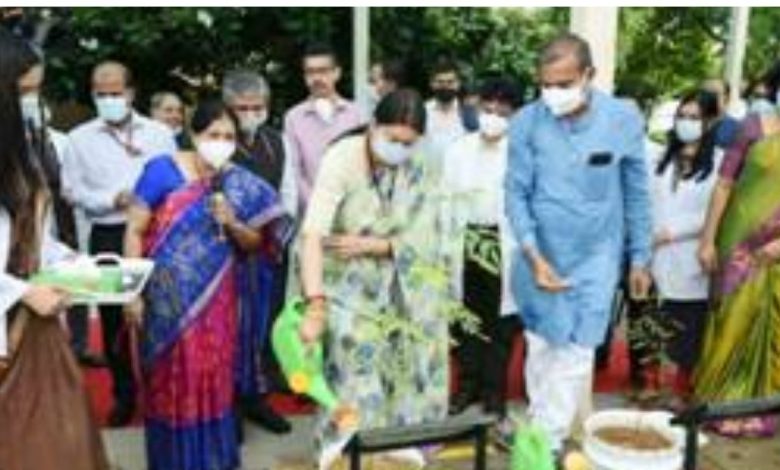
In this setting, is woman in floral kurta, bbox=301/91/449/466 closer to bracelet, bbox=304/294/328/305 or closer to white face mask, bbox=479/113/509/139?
bracelet, bbox=304/294/328/305

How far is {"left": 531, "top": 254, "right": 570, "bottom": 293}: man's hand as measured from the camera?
4227 millimetres

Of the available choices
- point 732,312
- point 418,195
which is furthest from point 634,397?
point 418,195

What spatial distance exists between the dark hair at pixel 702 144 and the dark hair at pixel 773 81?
1.02 feet

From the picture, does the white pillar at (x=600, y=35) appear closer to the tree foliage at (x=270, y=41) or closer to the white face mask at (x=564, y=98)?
the white face mask at (x=564, y=98)

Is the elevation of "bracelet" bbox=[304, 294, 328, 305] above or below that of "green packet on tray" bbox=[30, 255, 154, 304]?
below

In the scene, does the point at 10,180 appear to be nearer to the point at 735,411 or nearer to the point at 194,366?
the point at 194,366

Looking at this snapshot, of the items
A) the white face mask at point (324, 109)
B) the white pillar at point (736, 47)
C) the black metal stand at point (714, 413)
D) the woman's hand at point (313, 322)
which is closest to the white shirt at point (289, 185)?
the white face mask at point (324, 109)

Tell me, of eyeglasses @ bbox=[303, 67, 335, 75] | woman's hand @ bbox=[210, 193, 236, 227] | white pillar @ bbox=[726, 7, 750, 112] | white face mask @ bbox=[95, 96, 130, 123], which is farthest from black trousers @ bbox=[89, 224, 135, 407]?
white pillar @ bbox=[726, 7, 750, 112]

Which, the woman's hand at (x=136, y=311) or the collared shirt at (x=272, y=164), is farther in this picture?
the collared shirt at (x=272, y=164)

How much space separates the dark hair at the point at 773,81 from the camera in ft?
15.8

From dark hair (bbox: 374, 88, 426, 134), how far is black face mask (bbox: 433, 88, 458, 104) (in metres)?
2.06

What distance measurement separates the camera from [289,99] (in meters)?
7.94

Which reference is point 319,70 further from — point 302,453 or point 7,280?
point 7,280

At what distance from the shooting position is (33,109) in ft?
16.1
